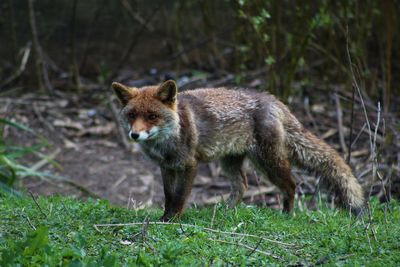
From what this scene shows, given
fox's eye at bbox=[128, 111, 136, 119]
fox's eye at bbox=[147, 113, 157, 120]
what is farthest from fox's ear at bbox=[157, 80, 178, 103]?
fox's eye at bbox=[128, 111, 136, 119]

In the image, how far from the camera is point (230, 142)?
28.5ft

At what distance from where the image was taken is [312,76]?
15305mm

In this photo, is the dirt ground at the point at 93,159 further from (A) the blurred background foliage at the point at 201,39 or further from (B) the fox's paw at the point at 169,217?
(B) the fox's paw at the point at 169,217

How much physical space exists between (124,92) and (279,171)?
2.16 meters

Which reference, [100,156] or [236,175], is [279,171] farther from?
[100,156]

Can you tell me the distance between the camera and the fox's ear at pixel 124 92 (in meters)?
7.94

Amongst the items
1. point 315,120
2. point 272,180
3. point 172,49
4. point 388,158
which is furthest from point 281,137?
point 172,49

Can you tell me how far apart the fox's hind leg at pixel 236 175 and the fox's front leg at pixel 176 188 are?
118 centimetres

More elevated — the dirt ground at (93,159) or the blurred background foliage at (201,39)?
the blurred background foliage at (201,39)

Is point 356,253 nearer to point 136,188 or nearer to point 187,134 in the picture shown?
point 187,134

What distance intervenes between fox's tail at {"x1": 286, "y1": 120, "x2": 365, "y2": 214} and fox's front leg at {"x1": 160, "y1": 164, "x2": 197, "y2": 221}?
4.84 ft

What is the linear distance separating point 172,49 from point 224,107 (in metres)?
8.45

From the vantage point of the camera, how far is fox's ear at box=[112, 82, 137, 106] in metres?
7.94

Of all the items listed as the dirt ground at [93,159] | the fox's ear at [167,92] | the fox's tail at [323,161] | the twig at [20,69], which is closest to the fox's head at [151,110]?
the fox's ear at [167,92]
